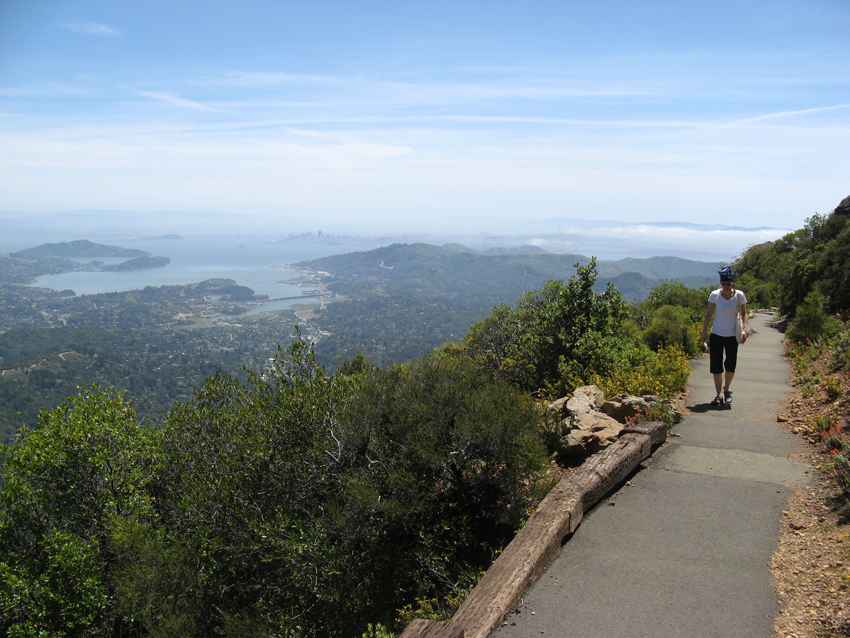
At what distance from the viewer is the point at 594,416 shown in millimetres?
6449

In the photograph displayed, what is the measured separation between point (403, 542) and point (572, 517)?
1754mm

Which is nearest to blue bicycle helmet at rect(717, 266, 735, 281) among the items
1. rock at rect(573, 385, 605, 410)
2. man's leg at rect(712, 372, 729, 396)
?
man's leg at rect(712, 372, 729, 396)

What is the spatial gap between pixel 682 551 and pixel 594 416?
Answer: 2.63 metres

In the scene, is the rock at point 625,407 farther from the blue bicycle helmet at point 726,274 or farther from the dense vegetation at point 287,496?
the blue bicycle helmet at point 726,274

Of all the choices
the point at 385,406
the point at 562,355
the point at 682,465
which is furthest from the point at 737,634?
the point at 562,355

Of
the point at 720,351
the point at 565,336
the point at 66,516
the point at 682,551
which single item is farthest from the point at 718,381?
the point at 66,516

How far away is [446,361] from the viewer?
6.66 meters

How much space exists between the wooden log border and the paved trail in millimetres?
105

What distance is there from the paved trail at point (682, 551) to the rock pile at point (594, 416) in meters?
0.57

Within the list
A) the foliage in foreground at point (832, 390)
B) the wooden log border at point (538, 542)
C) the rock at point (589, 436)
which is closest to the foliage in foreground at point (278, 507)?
the wooden log border at point (538, 542)

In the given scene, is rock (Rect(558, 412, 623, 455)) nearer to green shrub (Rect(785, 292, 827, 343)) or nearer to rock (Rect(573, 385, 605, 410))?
rock (Rect(573, 385, 605, 410))

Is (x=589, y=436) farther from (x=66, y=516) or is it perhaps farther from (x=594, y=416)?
(x=66, y=516)

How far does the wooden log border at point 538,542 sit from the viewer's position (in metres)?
3.14

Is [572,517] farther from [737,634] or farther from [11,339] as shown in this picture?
[11,339]
